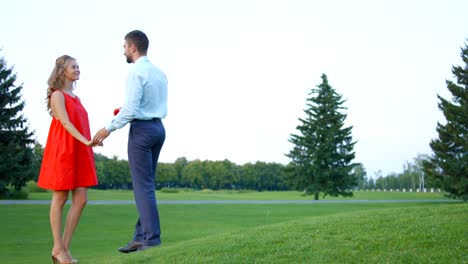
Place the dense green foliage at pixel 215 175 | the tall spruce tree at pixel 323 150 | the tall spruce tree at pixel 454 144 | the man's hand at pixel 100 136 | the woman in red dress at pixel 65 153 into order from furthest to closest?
1. the dense green foliage at pixel 215 175
2. the tall spruce tree at pixel 323 150
3. the tall spruce tree at pixel 454 144
4. the woman in red dress at pixel 65 153
5. the man's hand at pixel 100 136

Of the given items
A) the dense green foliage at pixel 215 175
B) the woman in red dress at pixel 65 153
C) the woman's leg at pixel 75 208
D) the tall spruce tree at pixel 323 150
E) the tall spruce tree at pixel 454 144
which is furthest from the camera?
the dense green foliage at pixel 215 175

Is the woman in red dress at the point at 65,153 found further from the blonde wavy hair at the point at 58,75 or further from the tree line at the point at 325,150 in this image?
the tree line at the point at 325,150

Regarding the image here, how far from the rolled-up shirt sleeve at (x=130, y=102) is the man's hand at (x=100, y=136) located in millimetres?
42

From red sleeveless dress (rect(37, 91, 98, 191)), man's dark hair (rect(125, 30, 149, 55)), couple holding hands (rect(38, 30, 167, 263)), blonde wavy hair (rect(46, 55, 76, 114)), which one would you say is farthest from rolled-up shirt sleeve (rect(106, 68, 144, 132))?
blonde wavy hair (rect(46, 55, 76, 114))

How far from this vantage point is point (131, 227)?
1786cm

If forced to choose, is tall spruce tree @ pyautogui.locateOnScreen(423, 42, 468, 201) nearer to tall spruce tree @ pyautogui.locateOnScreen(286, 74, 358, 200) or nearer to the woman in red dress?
tall spruce tree @ pyautogui.locateOnScreen(286, 74, 358, 200)

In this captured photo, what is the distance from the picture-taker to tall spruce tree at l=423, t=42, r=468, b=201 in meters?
42.4

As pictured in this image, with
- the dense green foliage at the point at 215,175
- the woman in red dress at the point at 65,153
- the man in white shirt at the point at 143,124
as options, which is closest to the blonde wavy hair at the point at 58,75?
the woman in red dress at the point at 65,153

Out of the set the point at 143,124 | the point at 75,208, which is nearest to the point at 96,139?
the point at 143,124

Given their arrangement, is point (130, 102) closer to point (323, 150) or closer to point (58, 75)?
point (58, 75)

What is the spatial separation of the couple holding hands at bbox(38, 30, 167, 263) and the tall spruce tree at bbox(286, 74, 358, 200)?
46781mm

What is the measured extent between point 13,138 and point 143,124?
33999 millimetres

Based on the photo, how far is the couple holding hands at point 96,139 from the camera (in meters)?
5.48

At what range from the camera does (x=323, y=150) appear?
5222cm
